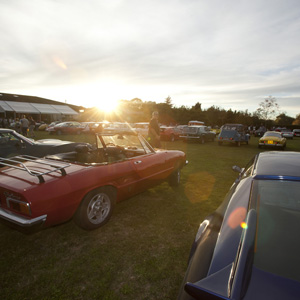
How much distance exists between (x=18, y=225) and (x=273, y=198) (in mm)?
2829

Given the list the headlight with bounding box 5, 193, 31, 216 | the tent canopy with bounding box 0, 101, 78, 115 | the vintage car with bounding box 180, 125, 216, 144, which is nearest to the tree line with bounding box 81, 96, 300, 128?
the tent canopy with bounding box 0, 101, 78, 115

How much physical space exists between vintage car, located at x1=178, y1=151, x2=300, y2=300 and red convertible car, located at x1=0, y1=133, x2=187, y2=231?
1697 millimetres

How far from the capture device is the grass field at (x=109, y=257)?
2133 millimetres

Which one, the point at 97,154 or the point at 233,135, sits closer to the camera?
the point at 97,154

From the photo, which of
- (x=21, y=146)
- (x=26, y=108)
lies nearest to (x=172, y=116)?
(x=26, y=108)

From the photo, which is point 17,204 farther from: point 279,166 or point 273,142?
point 273,142

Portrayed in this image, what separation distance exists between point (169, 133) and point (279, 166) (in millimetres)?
15375

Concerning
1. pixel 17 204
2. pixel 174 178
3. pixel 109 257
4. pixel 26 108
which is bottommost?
pixel 109 257

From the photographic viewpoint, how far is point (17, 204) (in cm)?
254

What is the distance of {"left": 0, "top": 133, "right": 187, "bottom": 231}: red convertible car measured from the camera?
8.21ft

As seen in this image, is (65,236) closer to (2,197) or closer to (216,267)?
(2,197)

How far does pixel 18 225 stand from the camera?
2426 millimetres

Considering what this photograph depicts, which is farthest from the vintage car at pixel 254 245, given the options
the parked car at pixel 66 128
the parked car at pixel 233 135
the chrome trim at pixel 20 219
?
the parked car at pixel 66 128

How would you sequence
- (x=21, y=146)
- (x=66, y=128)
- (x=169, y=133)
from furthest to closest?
1. (x=66, y=128)
2. (x=169, y=133)
3. (x=21, y=146)
